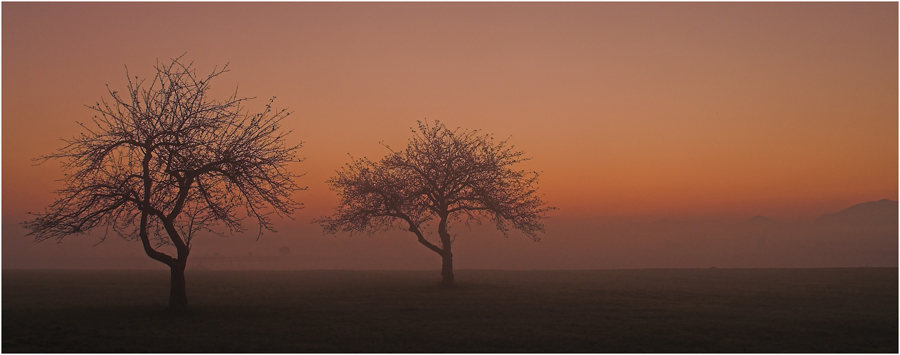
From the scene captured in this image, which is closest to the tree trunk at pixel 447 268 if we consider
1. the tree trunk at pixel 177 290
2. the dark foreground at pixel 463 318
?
the dark foreground at pixel 463 318

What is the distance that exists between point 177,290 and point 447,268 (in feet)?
57.2

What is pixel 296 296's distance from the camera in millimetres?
33625

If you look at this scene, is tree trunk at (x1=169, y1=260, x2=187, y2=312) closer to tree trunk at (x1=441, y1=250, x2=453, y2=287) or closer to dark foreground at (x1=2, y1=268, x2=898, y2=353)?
dark foreground at (x1=2, y1=268, x2=898, y2=353)

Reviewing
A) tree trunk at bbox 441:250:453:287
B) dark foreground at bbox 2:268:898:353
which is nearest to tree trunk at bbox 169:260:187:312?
dark foreground at bbox 2:268:898:353

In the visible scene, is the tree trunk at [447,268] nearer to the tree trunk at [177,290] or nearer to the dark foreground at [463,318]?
the dark foreground at [463,318]

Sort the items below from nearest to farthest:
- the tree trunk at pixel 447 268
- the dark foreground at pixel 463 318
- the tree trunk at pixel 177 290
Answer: the dark foreground at pixel 463 318, the tree trunk at pixel 177 290, the tree trunk at pixel 447 268

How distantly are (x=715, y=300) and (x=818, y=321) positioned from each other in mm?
7504

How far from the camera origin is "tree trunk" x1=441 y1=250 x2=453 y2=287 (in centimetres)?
3928

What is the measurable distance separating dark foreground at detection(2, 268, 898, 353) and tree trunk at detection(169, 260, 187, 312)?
71 centimetres

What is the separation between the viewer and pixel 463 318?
976 inches

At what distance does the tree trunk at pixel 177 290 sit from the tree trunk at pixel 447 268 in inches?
653

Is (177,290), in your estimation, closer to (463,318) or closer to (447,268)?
(463,318)

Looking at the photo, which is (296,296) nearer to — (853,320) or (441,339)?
(441,339)

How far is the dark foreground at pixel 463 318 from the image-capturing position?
19250 millimetres
